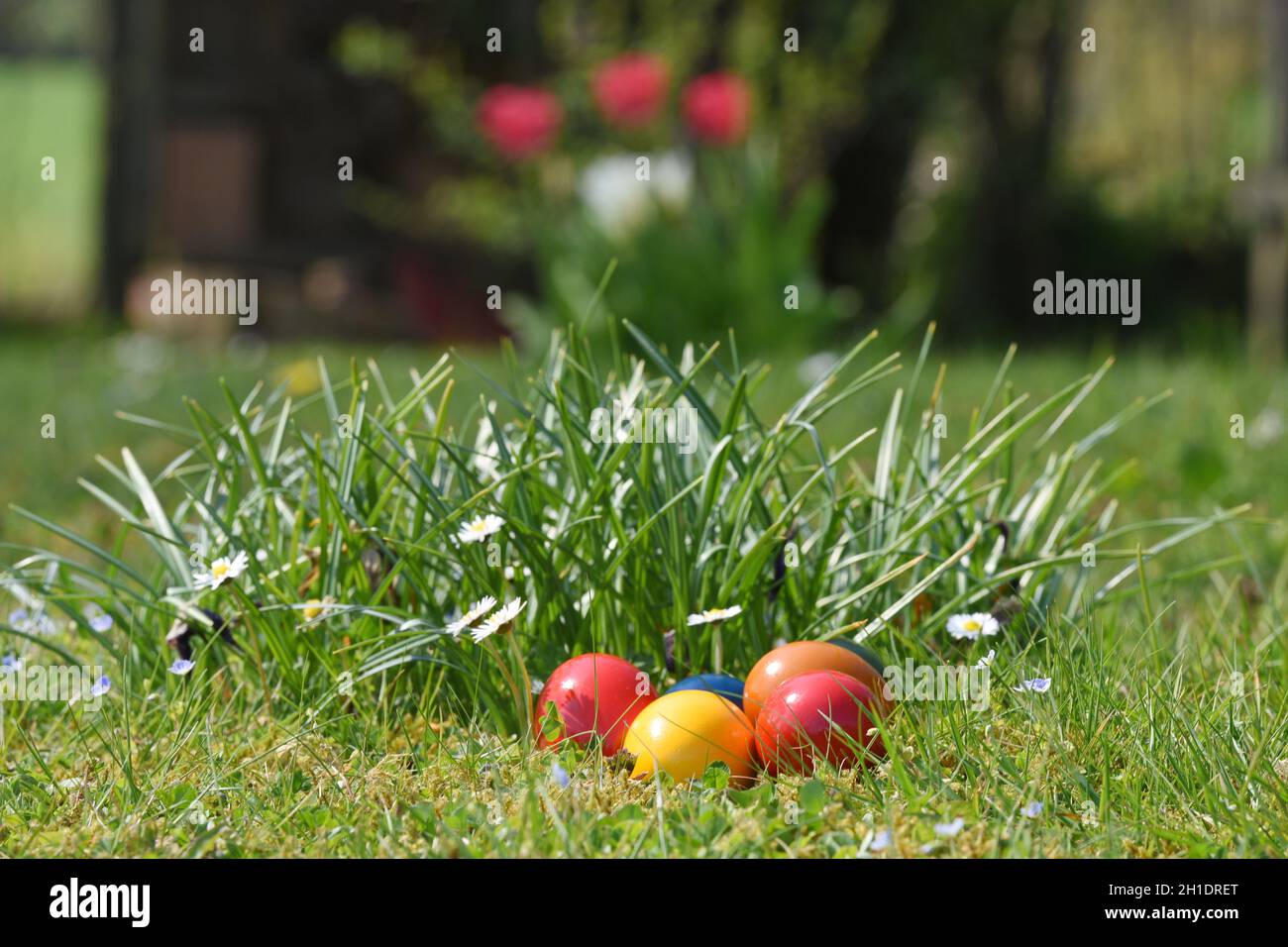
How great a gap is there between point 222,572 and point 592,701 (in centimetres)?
52

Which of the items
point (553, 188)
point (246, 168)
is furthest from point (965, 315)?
point (246, 168)

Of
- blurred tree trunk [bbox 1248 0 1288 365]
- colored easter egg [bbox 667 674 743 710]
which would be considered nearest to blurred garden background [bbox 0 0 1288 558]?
blurred tree trunk [bbox 1248 0 1288 365]

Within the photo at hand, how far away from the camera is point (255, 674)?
6.97 ft

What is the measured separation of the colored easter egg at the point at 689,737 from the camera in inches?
70.9

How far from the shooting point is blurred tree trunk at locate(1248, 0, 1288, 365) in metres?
6.16

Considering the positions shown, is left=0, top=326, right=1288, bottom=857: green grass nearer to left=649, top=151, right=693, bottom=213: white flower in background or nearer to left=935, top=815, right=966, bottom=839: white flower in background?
left=935, top=815, right=966, bottom=839: white flower in background

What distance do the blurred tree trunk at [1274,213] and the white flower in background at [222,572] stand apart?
16.6 ft

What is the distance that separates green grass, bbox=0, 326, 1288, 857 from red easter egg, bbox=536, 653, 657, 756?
38 mm

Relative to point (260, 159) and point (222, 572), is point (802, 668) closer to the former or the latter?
point (222, 572)

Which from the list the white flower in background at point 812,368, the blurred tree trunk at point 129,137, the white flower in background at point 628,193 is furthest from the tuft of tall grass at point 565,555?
the blurred tree trunk at point 129,137

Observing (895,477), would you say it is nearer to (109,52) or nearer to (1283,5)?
(1283,5)

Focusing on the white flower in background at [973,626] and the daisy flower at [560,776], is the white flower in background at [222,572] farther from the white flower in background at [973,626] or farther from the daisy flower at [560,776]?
the white flower in background at [973,626]
